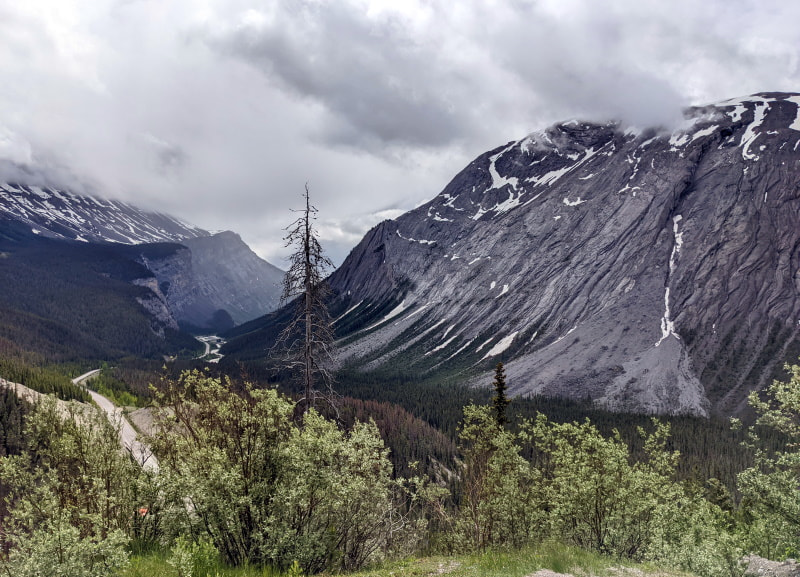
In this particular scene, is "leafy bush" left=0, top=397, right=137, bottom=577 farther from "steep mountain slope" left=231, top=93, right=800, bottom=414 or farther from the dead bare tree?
"steep mountain slope" left=231, top=93, right=800, bottom=414

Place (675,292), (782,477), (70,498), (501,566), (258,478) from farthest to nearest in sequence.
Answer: (675,292) → (782,477) → (501,566) → (258,478) → (70,498)

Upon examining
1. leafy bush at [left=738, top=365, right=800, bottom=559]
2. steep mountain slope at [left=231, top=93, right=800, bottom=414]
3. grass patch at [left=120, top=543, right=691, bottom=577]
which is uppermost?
steep mountain slope at [left=231, top=93, right=800, bottom=414]

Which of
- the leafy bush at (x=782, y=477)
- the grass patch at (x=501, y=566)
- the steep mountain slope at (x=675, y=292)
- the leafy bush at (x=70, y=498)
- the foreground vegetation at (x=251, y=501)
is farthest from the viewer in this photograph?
the steep mountain slope at (x=675, y=292)

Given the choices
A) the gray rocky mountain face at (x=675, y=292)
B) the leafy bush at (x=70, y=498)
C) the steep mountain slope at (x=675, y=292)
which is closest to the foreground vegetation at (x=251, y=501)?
the leafy bush at (x=70, y=498)

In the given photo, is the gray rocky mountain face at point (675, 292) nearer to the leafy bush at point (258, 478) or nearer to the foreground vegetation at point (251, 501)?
the foreground vegetation at point (251, 501)

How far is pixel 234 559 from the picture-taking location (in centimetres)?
1197

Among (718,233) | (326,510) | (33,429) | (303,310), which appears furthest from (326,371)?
(718,233)

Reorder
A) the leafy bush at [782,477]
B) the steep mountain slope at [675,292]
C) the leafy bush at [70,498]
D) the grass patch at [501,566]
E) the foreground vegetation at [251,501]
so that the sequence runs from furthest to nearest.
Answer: the steep mountain slope at [675,292], the leafy bush at [782,477], the grass patch at [501,566], the foreground vegetation at [251,501], the leafy bush at [70,498]

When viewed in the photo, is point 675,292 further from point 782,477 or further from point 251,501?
point 251,501

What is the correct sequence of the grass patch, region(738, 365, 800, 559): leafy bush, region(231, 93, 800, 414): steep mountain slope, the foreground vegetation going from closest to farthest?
the foreground vegetation, the grass patch, region(738, 365, 800, 559): leafy bush, region(231, 93, 800, 414): steep mountain slope

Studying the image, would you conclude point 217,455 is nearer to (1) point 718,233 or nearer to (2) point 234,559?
(2) point 234,559

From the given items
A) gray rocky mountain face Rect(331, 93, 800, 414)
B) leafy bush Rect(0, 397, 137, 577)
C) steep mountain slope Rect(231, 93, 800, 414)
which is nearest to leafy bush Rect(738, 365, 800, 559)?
leafy bush Rect(0, 397, 137, 577)

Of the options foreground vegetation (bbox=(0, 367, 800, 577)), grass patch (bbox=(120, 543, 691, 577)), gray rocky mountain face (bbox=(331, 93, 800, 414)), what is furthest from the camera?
gray rocky mountain face (bbox=(331, 93, 800, 414))

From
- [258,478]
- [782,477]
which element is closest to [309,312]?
[258,478]
